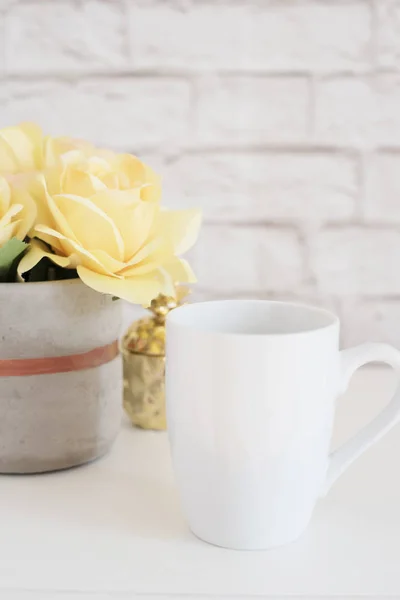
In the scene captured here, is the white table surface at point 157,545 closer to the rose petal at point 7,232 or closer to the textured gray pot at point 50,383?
the textured gray pot at point 50,383

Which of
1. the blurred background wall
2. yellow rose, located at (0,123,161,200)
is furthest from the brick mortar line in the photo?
yellow rose, located at (0,123,161,200)

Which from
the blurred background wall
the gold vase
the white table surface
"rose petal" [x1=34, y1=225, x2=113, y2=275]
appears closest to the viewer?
the white table surface

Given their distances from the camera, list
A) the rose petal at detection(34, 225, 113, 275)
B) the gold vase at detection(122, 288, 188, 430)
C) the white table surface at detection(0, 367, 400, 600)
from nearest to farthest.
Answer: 1. the white table surface at detection(0, 367, 400, 600)
2. the rose petal at detection(34, 225, 113, 275)
3. the gold vase at detection(122, 288, 188, 430)

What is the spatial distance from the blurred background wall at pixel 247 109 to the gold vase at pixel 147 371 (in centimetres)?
21

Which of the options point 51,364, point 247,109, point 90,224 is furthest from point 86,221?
point 247,109

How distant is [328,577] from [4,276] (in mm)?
297

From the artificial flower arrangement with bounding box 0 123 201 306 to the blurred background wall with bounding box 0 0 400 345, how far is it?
277mm

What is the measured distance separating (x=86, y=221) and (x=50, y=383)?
116mm

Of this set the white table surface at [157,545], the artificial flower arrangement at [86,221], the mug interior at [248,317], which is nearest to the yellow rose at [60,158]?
the artificial flower arrangement at [86,221]

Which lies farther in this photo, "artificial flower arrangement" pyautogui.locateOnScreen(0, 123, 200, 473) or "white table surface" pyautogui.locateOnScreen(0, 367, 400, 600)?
"artificial flower arrangement" pyautogui.locateOnScreen(0, 123, 200, 473)

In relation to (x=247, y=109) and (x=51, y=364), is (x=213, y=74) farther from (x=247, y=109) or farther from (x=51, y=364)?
(x=51, y=364)

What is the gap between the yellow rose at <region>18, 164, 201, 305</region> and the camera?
485 millimetres

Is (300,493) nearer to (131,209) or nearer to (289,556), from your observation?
(289,556)

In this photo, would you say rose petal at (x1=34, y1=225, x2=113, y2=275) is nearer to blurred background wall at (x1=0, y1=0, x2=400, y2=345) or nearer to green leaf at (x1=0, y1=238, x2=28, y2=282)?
green leaf at (x1=0, y1=238, x2=28, y2=282)
